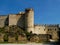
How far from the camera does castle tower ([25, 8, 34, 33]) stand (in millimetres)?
57375

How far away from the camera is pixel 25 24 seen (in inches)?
2286

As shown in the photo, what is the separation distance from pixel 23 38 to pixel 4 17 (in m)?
14.0

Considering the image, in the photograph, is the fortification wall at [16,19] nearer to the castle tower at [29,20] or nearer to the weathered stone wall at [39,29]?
the castle tower at [29,20]

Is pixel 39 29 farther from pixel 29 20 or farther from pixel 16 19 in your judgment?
pixel 16 19

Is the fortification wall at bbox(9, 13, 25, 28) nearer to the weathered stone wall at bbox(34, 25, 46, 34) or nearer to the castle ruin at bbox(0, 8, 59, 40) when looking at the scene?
the castle ruin at bbox(0, 8, 59, 40)

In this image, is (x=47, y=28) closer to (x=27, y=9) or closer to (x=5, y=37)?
(x=27, y=9)

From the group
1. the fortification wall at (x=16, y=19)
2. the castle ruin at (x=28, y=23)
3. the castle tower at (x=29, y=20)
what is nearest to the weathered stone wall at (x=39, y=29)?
the castle ruin at (x=28, y=23)

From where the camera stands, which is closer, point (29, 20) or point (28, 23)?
point (28, 23)

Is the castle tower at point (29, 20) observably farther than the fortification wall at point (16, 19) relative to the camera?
No

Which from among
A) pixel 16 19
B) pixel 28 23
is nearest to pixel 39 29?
pixel 28 23

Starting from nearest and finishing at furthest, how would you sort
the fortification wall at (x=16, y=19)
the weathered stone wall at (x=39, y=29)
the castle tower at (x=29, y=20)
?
the castle tower at (x=29, y=20), the weathered stone wall at (x=39, y=29), the fortification wall at (x=16, y=19)

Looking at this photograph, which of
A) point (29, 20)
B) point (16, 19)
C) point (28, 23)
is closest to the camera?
point (28, 23)

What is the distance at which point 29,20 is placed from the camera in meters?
57.6

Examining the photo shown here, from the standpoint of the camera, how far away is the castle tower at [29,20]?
2259 inches
